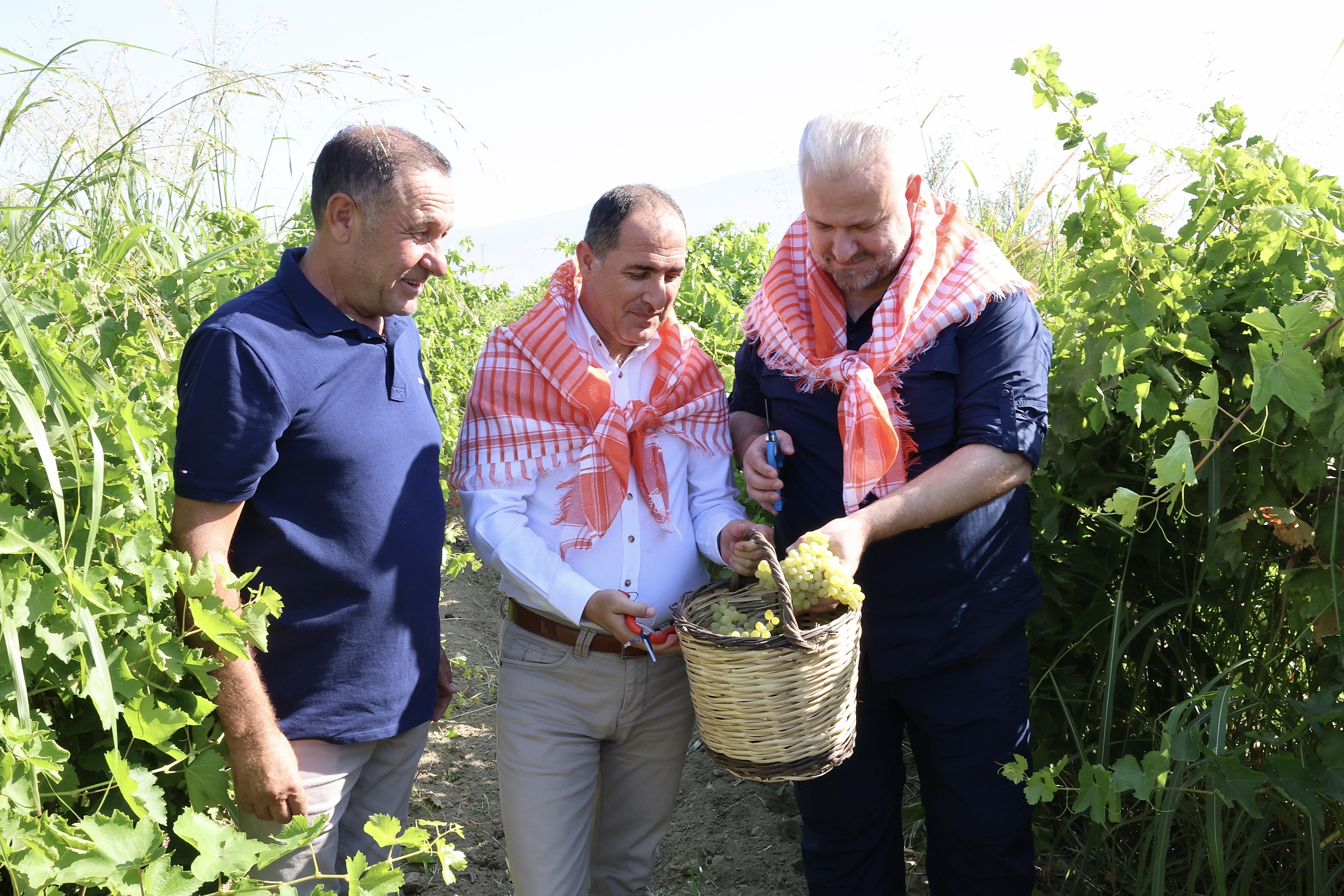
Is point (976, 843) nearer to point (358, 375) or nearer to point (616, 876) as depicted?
point (616, 876)

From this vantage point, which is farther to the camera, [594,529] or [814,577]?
[594,529]

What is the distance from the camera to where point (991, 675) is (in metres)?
2.50

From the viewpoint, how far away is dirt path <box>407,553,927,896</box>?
3.51 metres

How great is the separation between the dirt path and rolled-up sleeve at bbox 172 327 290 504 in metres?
2.13

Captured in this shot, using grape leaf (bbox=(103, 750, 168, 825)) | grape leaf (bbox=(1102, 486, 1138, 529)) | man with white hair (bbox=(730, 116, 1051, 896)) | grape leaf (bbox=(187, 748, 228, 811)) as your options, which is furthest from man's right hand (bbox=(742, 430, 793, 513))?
grape leaf (bbox=(103, 750, 168, 825))

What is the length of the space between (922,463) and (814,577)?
1.79 feet

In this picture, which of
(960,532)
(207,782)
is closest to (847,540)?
(960,532)

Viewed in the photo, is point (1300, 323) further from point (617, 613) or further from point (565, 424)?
point (565, 424)

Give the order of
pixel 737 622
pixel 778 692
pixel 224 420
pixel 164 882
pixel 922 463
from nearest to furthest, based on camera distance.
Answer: pixel 164 882, pixel 224 420, pixel 778 692, pixel 737 622, pixel 922 463

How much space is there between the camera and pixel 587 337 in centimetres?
264

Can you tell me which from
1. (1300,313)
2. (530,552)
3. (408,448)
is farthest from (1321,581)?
(408,448)

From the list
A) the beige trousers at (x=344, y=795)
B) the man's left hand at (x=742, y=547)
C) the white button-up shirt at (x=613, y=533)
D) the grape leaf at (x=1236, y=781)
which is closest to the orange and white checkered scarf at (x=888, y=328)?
the man's left hand at (x=742, y=547)

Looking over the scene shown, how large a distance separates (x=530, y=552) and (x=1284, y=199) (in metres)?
1.86

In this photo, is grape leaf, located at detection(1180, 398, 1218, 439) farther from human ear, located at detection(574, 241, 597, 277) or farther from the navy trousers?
human ear, located at detection(574, 241, 597, 277)
